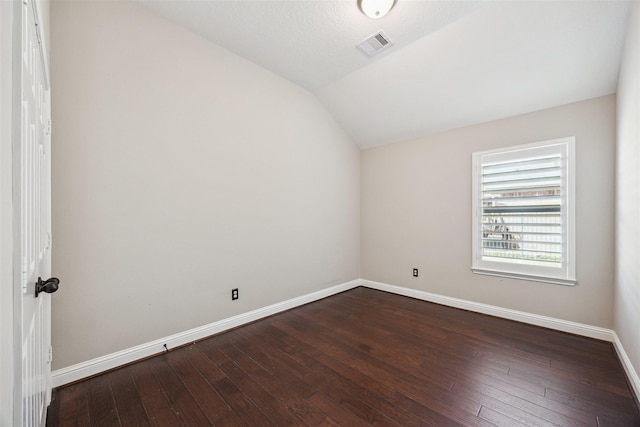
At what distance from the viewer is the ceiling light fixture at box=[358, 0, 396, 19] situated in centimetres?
202

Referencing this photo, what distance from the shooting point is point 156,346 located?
2189 mm

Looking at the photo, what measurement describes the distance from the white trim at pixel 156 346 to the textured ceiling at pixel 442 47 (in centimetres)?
282

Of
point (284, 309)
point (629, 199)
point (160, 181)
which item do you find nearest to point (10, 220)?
point (160, 181)

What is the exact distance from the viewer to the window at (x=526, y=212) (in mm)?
2584

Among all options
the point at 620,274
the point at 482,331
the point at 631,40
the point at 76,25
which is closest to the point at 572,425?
the point at 482,331

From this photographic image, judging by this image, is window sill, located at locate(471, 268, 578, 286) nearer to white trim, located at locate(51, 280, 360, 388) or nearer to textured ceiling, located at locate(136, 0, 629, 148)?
textured ceiling, located at locate(136, 0, 629, 148)

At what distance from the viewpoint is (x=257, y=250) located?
2.91 m

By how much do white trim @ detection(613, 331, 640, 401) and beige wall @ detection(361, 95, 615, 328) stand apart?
0.22m

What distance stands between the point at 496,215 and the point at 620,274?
108 centimetres

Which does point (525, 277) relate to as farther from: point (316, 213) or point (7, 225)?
point (7, 225)

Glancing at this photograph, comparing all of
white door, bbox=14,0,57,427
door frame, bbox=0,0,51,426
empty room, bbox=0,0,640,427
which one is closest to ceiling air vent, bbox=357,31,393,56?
empty room, bbox=0,0,640,427

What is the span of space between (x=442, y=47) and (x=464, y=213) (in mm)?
1889

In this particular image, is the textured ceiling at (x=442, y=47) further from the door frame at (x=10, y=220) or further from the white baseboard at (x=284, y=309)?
the white baseboard at (x=284, y=309)

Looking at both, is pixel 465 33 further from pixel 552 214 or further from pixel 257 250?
pixel 257 250
